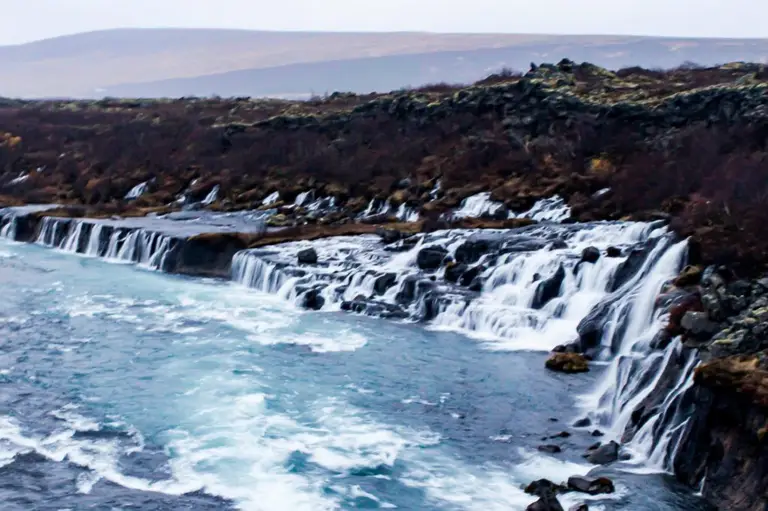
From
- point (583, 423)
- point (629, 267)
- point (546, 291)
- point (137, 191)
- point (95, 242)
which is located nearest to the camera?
point (583, 423)

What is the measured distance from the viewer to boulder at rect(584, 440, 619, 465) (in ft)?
53.1

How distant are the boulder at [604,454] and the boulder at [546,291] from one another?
10380 millimetres

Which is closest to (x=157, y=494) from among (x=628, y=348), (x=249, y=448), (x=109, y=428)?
(x=249, y=448)

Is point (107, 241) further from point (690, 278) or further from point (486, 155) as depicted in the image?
point (690, 278)

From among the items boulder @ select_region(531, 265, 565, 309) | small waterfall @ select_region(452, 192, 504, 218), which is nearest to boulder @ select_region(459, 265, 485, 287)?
boulder @ select_region(531, 265, 565, 309)

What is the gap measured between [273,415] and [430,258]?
1322cm

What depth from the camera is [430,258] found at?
Answer: 3133 centimetres

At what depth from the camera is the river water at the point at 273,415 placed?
15320mm

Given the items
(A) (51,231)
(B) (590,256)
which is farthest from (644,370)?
(A) (51,231)

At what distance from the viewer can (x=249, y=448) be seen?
17281 mm

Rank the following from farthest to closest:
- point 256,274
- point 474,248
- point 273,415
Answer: point 256,274 → point 474,248 → point 273,415

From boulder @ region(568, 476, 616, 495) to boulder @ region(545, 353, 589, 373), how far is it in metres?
6.99

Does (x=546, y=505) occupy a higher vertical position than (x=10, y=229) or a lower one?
lower

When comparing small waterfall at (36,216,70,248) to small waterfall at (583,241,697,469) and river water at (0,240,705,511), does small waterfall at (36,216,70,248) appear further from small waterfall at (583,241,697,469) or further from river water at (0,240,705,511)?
small waterfall at (583,241,697,469)
